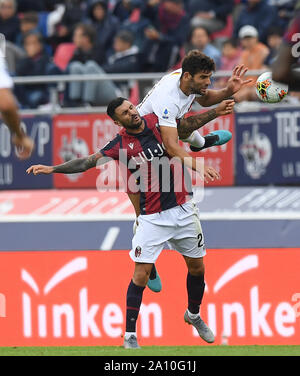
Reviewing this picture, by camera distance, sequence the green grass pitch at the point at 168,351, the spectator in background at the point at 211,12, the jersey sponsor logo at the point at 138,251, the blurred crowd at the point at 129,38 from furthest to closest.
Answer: the spectator in background at the point at 211,12
the blurred crowd at the point at 129,38
the jersey sponsor logo at the point at 138,251
the green grass pitch at the point at 168,351

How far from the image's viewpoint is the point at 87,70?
49.0 feet

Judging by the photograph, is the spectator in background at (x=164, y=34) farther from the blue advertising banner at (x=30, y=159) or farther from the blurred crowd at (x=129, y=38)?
the blue advertising banner at (x=30, y=159)

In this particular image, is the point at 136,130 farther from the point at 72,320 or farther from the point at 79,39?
the point at 79,39

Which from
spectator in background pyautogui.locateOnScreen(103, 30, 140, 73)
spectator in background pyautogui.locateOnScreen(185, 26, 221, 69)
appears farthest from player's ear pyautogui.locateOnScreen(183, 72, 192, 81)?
spectator in background pyautogui.locateOnScreen(103, 30, 140, 73)

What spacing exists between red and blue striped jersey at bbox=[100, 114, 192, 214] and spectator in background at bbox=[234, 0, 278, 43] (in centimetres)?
648

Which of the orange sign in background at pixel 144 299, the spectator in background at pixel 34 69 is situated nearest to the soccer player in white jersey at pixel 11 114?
the orange sign in background at pixel 144 299

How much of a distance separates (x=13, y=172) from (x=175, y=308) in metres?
5.05

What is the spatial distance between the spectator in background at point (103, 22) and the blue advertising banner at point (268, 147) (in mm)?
3372

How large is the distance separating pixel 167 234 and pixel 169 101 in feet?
4.21

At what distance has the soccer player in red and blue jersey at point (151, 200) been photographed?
917 cm

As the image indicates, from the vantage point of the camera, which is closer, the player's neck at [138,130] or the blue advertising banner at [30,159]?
the player's neck at [138,130]

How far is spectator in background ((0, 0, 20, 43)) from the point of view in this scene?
677 inches

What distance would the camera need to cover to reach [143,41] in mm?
15977

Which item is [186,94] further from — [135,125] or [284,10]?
[284,10]
